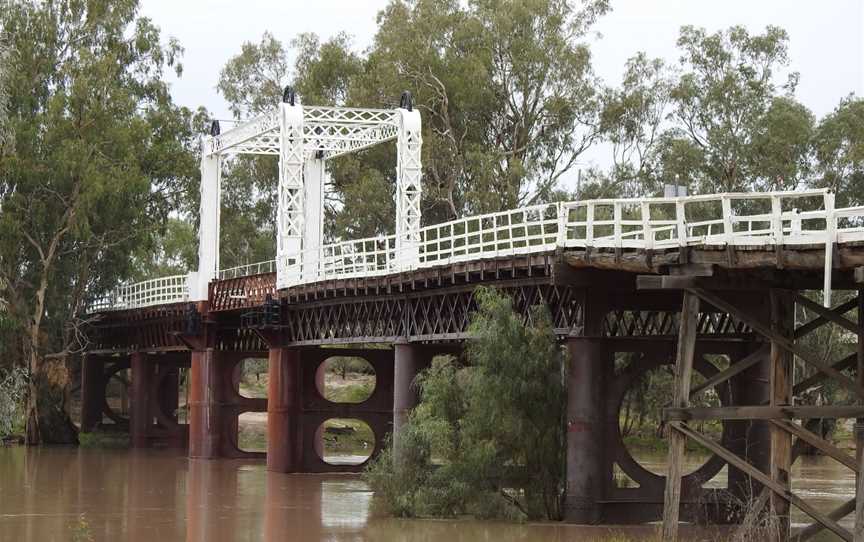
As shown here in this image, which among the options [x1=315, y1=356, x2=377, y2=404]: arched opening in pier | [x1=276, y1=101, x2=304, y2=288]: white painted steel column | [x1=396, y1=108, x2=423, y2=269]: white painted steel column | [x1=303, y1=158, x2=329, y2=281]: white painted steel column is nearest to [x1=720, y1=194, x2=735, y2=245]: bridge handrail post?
[x1=396, y1=108, x2=423, y2=269]: white painted steel column

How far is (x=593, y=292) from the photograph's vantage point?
116 feet

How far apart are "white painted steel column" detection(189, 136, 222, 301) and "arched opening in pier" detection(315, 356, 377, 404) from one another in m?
25.4

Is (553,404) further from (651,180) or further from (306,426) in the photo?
(651,180)

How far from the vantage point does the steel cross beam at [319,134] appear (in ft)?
186

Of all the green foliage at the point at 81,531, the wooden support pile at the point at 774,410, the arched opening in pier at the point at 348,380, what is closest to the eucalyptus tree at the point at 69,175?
the arched opening in pier at the point at 348,380

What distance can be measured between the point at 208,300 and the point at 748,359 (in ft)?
113

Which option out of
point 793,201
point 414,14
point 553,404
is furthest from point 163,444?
point 553,404

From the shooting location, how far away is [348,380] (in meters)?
94.6

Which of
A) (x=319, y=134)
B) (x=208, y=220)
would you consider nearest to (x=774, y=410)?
(x=319, y=134)

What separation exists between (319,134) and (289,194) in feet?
15.7

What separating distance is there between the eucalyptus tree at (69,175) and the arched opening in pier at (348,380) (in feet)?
57.6

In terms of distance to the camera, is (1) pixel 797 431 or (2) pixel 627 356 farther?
(2) pixel 627 356

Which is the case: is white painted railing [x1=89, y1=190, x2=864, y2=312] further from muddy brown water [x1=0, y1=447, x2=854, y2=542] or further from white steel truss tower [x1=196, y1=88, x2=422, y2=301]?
muddy brown water [x1=0, y1=447, x2=854, y2=542]

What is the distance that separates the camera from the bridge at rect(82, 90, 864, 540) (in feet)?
97.8
